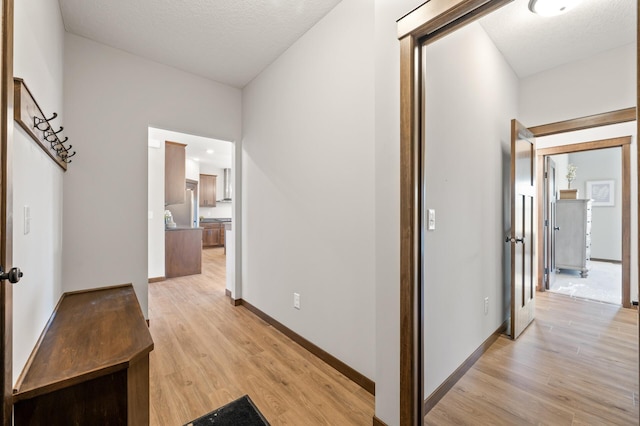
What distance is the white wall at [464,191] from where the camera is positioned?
1.60 metres

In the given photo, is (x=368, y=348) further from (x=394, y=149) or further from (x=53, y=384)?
(x=53, y=384)

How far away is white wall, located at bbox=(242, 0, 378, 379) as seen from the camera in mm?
1841

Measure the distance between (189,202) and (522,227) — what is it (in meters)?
7.12

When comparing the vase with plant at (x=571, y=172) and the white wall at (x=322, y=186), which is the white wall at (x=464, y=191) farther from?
the vase with plant at (x=571, y=172)

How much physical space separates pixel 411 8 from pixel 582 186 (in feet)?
15.1

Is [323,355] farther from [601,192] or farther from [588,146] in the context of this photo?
[601,192]

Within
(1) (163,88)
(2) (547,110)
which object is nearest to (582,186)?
(2) (547,110)

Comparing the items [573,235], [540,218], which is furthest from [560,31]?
[573,235]

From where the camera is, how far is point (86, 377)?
3.63ft

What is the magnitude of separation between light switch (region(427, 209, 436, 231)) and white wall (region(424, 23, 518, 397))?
3 centimetres

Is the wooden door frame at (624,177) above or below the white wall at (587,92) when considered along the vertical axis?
below

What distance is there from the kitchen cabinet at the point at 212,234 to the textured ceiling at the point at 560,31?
841cm

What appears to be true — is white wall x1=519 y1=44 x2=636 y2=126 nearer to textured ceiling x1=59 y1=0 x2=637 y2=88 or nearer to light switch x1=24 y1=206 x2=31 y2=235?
textured ceiling x1=59 y1=0 x2=637 y2=88

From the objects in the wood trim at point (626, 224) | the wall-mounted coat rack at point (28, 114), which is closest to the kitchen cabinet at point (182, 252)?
the wall-mounted coat rack at point (28, 114)
